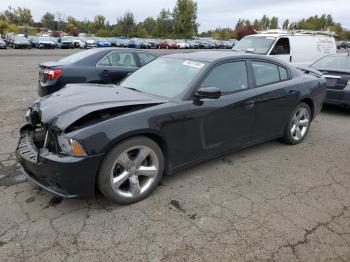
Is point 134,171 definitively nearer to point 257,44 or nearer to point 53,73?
point 53,73

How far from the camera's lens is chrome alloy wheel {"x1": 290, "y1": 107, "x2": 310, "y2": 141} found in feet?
17.2

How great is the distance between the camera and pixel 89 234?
2.89 meters

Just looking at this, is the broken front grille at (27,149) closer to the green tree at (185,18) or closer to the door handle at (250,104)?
the door handle at (250,104)

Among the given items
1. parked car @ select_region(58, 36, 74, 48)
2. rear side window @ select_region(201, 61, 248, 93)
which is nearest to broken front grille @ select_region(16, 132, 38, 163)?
rear side window @ select_region(201, 61, 248, 93)

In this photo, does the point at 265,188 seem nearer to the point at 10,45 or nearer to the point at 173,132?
the point at 173,132

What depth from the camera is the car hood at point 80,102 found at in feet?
10.2

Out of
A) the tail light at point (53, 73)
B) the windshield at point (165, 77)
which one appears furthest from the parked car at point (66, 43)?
the windshield at point (165, 77)

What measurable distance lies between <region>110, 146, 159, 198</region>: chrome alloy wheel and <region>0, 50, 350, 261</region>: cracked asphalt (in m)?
0.17

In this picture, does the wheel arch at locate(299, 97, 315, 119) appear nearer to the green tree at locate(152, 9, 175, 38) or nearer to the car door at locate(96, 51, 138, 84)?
the car door at locate(96, 51, 138, 84)

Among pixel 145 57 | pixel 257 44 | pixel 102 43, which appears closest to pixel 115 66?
pixel 145 57

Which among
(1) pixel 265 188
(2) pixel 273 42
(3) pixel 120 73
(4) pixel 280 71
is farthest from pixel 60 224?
(2) pixel 273 42

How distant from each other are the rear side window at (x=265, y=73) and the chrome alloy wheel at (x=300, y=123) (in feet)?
2.56

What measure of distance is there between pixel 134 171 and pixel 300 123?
3230 mm

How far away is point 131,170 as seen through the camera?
3.32 m
